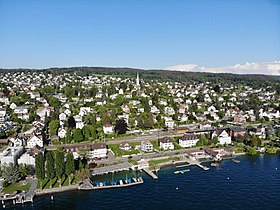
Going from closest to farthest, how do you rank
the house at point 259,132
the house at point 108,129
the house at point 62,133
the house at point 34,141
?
the house at point 34,141 < the house at point 62,133 < the house at point 259,132 < the house at point 108,129

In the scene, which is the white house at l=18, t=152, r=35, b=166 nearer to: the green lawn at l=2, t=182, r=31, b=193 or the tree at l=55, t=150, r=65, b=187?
the green lawn at l=2, t=182, r=31, b=193

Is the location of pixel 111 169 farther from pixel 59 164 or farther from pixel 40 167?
pixel 40 167

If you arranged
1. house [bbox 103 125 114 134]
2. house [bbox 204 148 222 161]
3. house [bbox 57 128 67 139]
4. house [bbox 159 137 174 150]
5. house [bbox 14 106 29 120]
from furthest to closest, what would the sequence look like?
house [bbox 14 106 29 120]
house [bbox 103 125 114 134]
house [bbox 57 128 67 139]
house [bbox 159 137 174 150]
house [bbox 204 148 222 161]

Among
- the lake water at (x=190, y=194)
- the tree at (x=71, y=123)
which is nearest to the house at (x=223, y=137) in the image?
the lake water at (x=190, y=194)

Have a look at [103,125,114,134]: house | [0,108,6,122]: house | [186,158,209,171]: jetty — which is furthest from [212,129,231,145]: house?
[0,108,6,122]: house

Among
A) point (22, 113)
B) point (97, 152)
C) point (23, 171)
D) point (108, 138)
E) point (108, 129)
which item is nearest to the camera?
point (23, 171)

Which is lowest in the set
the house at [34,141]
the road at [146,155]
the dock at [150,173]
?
the dock at [150,173]

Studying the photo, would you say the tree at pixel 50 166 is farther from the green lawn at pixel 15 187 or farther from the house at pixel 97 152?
the house at pixel 97 152

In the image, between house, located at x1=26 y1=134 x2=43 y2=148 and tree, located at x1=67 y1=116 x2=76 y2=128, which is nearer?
house, located at x1=26 y1=134 x2=43 y2=148

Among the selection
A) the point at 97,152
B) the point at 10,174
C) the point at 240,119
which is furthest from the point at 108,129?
the point at 240,119
